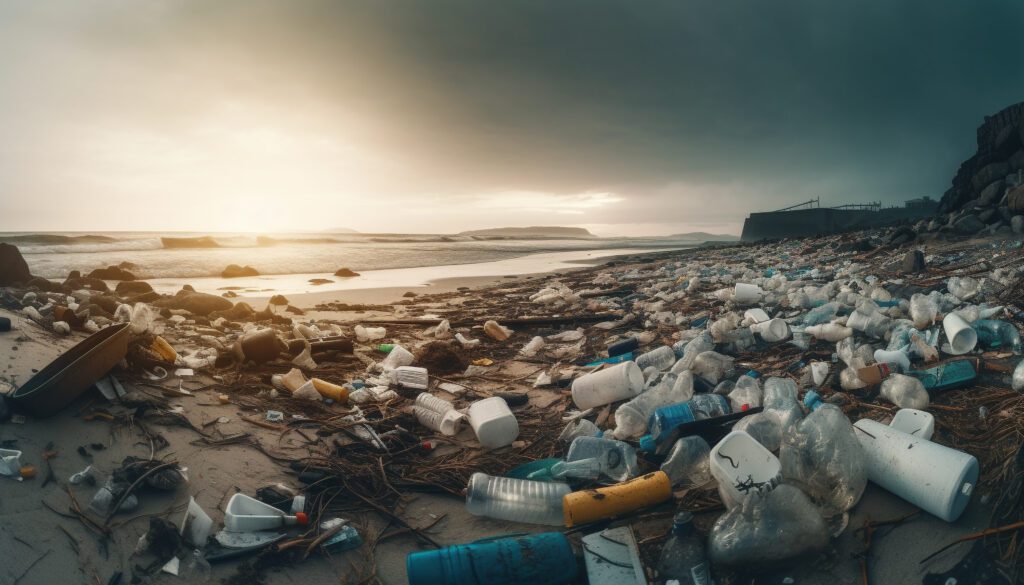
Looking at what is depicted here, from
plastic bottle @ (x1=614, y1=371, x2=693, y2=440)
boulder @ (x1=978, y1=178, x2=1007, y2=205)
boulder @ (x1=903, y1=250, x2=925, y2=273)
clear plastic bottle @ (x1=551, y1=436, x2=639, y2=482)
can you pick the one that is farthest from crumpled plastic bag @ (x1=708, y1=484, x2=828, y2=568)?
boulder @ (x1=978, y1=178, x2=1007, y2=205)

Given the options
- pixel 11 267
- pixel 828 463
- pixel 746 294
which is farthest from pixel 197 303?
pixel 828 463

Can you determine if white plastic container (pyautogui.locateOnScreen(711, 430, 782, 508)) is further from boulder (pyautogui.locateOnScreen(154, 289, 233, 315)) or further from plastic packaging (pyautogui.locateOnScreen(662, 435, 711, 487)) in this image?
boulder (pyautogui.locateOnScreen(154, 289, 233, 315))

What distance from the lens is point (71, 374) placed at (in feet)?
8.51

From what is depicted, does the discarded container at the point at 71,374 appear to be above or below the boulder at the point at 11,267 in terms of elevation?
below

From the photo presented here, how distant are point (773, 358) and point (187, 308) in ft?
22.7

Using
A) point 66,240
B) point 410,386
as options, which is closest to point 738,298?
point 410,386

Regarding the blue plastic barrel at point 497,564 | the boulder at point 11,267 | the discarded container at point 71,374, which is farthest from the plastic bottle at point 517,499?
the boulder at point 11,267

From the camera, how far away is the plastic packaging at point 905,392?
8.15ft

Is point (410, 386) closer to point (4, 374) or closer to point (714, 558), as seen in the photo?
point (4, 374)

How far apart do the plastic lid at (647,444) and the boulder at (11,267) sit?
8.18 m

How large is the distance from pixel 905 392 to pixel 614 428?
1.55m

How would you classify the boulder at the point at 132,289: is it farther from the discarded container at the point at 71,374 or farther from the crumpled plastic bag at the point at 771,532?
the crumpled plastic bag at the point at 771,532

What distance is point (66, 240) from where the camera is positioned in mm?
27312

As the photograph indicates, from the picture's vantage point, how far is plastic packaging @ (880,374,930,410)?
248cm
